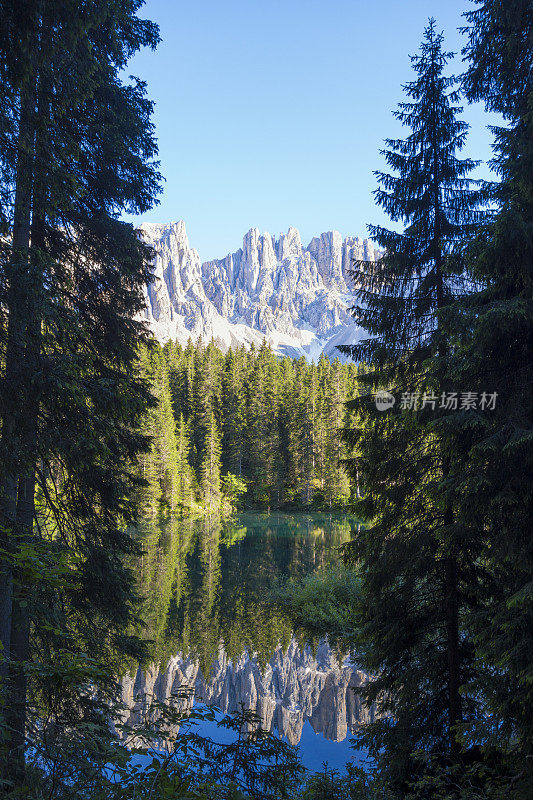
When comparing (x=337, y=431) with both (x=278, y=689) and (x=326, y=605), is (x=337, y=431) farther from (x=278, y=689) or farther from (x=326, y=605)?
(x=326, y=605)

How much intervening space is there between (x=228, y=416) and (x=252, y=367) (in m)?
7.49

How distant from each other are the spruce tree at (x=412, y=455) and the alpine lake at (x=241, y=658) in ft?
4.09

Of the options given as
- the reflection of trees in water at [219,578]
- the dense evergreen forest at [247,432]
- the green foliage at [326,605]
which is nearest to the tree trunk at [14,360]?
the reflection of trees in water at [219,578]

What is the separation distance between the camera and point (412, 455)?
6656mm

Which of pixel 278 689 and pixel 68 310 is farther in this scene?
pixel 278 689

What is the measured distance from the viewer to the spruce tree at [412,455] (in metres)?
5.91

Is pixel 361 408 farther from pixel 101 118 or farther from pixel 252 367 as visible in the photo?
pixel 252 367

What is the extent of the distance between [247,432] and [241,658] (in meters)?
38.9

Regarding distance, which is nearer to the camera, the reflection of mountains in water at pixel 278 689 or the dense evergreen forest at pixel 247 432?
the reflection of mountains in water at pixel 278 689

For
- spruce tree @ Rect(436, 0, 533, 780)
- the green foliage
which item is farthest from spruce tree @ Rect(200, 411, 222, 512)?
spruce tree @ Rect(436, 0, 533, 780)

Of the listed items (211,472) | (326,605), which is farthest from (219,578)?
(211,472)

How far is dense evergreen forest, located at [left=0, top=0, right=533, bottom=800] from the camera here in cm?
362

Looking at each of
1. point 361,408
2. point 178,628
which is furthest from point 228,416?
point 361,408

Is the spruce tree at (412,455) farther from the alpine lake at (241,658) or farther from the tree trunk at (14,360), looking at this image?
the tree trunk at (14,360)
